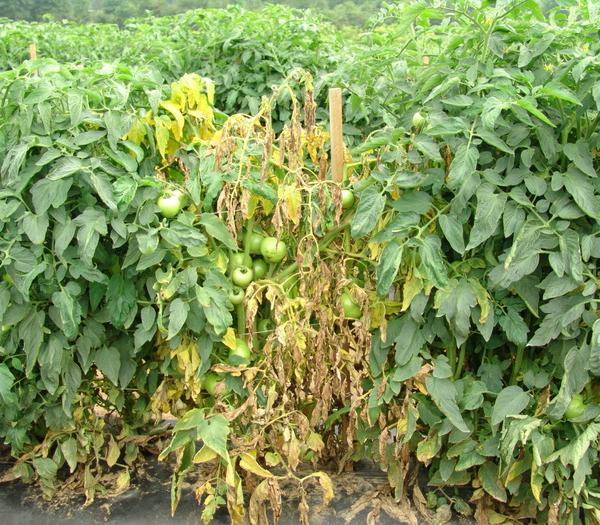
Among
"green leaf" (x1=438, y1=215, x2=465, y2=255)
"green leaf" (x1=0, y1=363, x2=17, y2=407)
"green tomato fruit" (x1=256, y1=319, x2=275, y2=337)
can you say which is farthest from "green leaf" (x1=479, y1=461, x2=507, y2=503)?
"green leaf" (x1=0, y1=363, x2=17, y2=407)

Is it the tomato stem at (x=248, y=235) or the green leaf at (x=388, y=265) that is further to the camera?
the tomato stem at (x=248, y=235)

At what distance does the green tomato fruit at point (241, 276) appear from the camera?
221 centimetres

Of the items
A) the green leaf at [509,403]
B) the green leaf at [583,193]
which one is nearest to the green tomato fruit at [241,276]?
the green leaf at [509,403]

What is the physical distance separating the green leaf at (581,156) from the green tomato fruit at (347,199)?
64 cm

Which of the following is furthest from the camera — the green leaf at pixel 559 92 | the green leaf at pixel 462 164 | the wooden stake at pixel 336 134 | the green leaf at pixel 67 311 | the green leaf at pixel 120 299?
the wooden stake at pixel 336 134

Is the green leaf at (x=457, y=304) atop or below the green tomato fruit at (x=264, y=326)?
atop

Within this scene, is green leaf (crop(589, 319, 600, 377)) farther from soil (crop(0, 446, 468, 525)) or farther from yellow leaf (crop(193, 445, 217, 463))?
yellow leaf (crop(193, 445, 217, 463))

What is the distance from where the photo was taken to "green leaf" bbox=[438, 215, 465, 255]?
1992mm

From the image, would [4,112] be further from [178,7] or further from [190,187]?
[178,7]

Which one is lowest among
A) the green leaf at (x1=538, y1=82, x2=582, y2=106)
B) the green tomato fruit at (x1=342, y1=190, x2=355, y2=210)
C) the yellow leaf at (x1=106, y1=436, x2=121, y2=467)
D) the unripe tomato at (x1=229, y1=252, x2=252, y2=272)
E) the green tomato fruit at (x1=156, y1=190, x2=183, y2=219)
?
the yellow leaf at (x1=106, y1=436, x2=121, y2=467)

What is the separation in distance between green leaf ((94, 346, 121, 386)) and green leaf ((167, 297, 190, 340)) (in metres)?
0.27

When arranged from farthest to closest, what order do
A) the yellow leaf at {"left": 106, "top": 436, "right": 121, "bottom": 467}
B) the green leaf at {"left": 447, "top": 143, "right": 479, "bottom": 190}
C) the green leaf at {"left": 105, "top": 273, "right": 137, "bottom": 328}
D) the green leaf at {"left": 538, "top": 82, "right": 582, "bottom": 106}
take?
1. the yellow leaf at {"left": 106, "top": 436, "right": 121, "bottom": 467}
2. the green leaf at {"left": 105, "top": 273, "right": 137, "bottom": 328}
3. the green leaf at {"left": 447, "top": 143, "right": 479, "bottom": 190}
4. the green leaf at {"left": 538, "top": 82, "right": 582, "bottom": 106}

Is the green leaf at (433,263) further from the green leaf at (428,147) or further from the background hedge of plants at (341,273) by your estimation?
the green leaf at (428,147)

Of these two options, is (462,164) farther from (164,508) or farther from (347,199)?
(164,508)
